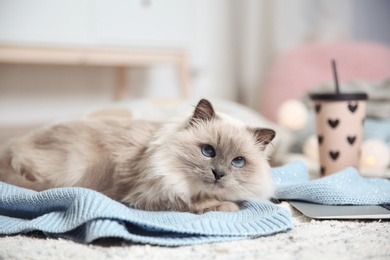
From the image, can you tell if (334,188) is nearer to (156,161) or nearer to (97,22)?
(156,161)

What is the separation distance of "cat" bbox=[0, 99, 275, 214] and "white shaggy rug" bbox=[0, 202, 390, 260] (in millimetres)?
190

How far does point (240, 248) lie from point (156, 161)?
1.05ft

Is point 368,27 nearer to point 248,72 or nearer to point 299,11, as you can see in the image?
point 299,11

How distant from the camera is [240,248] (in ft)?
2.78

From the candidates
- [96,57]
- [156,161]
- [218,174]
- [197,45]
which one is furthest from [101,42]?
[218,174]

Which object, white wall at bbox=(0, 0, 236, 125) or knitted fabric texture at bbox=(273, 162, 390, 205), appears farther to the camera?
white wall at bbox=(0, 0, 236, 125)

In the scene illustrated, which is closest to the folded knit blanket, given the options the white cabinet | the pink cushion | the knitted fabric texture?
the knitted fabric texture

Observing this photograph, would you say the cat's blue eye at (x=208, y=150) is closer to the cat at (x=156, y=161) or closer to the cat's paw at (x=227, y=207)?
the cat at (x=156, y=161)

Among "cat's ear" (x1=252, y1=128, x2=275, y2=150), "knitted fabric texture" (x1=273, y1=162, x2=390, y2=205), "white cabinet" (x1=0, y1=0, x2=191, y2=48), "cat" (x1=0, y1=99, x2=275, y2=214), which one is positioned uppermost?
"white cabinet" (x1=0, y1=0, x2=191, y2=48)

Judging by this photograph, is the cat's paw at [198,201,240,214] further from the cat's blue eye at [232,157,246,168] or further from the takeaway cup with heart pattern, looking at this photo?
the takeaway cup with heart pattern

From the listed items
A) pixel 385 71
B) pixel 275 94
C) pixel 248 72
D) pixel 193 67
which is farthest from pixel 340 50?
pixel 193 67

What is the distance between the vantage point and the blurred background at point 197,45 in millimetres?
2074

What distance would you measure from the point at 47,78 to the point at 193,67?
1158 mm

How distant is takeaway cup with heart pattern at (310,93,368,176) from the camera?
139cm
